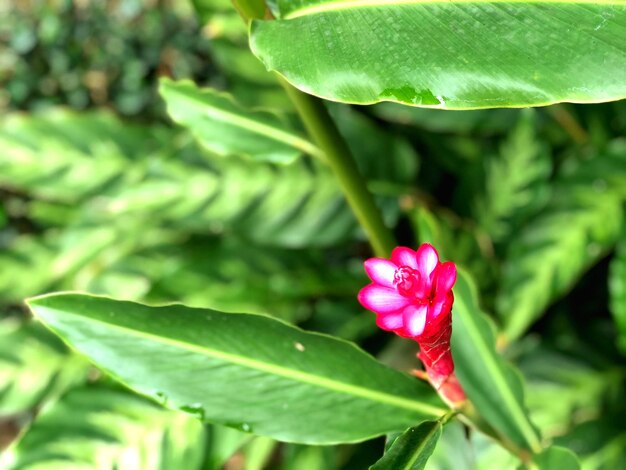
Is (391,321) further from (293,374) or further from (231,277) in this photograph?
(231,277)

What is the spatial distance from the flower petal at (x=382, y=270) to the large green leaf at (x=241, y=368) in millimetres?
161

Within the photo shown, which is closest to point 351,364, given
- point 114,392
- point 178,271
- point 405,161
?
point 114,392

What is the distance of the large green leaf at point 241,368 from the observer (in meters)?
0.67

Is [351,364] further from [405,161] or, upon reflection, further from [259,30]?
[405,161]

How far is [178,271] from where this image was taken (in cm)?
121

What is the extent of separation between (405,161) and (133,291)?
571 mm

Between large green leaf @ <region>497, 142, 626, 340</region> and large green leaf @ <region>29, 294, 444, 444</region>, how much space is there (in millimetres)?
474

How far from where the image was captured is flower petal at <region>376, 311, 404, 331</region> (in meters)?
0.53

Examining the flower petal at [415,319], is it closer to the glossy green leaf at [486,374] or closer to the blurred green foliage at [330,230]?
the glossy green leaf at [486,374]

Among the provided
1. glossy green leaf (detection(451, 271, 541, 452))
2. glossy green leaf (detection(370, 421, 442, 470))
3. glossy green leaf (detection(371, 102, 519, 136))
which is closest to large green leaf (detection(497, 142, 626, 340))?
glossy green leaf (detection(371, 102, 519, 136))

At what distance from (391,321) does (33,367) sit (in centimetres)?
90

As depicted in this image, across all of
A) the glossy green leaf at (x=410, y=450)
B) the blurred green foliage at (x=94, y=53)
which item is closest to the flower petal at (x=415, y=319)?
the glossy green leaf at (x=410, y=450)

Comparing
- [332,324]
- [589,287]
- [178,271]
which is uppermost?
[178,271]

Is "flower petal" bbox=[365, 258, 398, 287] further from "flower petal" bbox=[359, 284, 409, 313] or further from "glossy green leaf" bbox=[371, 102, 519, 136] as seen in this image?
"glossy green leaf" bbox=[371, 102, 519, 136]
